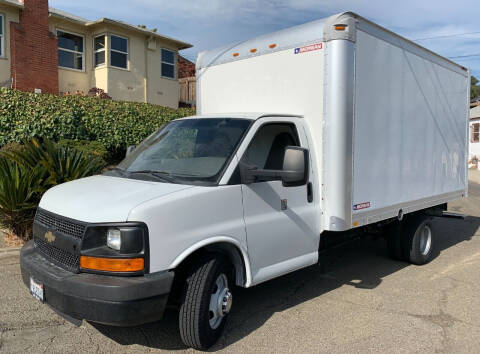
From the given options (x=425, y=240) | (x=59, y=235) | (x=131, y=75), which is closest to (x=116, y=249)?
(x=59, y=235)

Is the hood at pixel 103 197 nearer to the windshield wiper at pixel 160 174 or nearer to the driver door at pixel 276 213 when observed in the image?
the windshield wiper at pixel 160 174

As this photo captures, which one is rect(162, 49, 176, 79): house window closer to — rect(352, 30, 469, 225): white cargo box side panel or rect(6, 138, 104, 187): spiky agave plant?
rect(6, 138, 104, 187): spiky agave plant

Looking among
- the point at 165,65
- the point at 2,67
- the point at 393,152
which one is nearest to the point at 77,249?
the point at 393,152

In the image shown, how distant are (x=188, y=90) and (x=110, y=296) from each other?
70.0 ft

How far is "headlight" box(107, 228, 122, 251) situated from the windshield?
77cm

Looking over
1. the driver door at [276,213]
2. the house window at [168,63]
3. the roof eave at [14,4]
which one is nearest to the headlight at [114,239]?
the driver door at [276,213]

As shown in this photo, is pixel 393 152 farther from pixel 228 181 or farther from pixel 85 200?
pixel 85 200

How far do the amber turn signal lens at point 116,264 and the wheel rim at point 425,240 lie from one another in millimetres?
4795

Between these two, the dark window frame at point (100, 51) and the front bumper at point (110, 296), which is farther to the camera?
the dark window frame at point (100, 51)

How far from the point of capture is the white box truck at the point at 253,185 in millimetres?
3293

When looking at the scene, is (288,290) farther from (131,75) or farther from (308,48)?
(131,75)

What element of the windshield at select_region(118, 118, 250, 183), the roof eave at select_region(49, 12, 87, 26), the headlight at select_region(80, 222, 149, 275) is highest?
the roof eave at select_region(49, 12, 87, 26)

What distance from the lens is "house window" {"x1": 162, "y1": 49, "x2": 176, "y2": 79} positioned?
843 inches

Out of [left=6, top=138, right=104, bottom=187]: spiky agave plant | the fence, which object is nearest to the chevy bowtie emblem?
[left=6, top=138, right=104, bottom=187]: spiky agave plant
